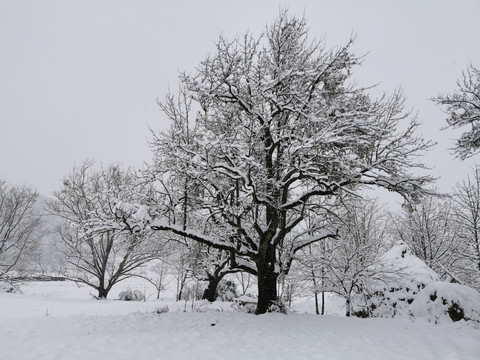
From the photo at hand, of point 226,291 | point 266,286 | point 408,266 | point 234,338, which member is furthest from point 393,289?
point 234,338

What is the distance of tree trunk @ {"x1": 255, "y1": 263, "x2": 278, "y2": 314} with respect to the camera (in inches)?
360

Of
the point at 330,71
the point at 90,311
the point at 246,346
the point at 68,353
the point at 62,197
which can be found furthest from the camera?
the point at 62,197

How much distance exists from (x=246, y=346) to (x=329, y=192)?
472 centimetres

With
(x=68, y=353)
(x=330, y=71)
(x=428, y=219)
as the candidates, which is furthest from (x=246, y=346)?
(x=428, y=219)

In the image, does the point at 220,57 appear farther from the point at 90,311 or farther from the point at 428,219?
the point at 428,219

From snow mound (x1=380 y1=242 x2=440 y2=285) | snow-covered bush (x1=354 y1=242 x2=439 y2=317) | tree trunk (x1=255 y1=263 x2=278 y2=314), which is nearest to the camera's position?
tree trunk (x1=255 y1=263 x2=278 y2=314)

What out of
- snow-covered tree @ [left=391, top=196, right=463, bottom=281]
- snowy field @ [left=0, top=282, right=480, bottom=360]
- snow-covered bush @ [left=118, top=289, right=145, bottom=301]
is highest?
snow-covered tree @ [left=391, top=196, right=463, bottom=281]

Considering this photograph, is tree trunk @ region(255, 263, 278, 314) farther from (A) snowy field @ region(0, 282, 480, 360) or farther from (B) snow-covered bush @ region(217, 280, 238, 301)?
(B) snow-covered bush @ region(217, 280, 238, 301)

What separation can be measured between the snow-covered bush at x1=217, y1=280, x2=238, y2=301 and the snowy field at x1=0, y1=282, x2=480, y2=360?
9.96 metres

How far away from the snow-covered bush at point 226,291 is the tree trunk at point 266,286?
9.57 metres

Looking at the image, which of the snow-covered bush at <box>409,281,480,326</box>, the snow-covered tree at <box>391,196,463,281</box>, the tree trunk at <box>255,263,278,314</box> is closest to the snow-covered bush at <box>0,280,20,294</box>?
the tree trunk at <box>255,263,278,314</box>

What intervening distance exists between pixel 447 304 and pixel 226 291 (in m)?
12.7

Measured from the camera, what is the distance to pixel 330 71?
8273 mm

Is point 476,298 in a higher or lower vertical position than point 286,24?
lower
